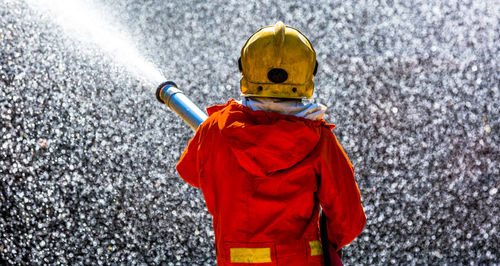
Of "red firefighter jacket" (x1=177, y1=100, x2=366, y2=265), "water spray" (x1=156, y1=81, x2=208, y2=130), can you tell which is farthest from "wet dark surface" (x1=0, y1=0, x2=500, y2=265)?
"red firefighter jacket" (x1=177, y1=100, x2=366, y2=265)

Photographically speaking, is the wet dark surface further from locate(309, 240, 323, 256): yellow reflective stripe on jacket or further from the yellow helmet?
the yellow helmet

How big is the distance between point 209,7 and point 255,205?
6.03 ft

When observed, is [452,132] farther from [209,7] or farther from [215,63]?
[209,7]

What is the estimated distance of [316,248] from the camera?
1444 mm

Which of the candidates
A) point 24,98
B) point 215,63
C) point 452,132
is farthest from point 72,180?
point 452,132

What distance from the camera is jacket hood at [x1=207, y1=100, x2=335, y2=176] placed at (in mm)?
1314

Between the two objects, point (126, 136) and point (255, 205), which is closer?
point (255, 205)

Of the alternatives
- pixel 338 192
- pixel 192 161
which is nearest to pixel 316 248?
pixel 338 192

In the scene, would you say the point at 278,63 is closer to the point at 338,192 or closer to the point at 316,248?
the point at 338,192

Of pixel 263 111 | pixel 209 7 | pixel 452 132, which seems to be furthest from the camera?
pixel 209 7

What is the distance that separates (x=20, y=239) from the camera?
8.43ft

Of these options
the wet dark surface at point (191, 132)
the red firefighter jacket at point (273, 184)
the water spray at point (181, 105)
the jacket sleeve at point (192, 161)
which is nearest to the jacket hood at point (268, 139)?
the red firefighter jacket at point (273, 184)

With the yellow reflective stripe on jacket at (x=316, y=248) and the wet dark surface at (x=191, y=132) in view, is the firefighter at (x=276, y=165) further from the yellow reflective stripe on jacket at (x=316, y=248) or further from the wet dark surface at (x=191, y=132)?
the wet dark surface at (x=191, y=132)

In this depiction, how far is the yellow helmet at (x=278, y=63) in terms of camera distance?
137 cm
